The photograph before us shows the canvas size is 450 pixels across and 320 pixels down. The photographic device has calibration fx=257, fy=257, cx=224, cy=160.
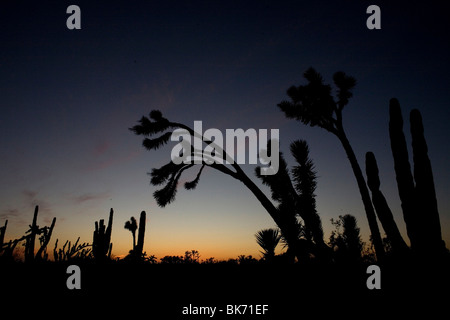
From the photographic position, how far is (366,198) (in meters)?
6.01

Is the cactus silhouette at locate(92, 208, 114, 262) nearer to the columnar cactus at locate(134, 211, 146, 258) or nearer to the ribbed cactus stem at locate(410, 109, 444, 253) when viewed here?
the columnar cactus at locate(134, 211, 146, 258)

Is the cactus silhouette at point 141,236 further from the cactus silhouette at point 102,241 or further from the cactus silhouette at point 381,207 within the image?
the cactus silhouette at point 381,207

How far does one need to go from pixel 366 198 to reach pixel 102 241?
7.32 metres

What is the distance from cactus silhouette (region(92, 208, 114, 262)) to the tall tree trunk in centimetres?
684

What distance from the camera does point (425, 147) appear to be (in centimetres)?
466

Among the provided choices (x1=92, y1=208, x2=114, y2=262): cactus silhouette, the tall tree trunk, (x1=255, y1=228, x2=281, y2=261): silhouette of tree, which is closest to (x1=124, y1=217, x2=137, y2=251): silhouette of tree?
(x1=92, y1=208, x2=114, y2=262): cactus silhouette

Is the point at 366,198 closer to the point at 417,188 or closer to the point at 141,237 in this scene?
the point at 417,188

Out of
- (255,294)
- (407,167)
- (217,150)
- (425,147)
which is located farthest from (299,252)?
(217,150)

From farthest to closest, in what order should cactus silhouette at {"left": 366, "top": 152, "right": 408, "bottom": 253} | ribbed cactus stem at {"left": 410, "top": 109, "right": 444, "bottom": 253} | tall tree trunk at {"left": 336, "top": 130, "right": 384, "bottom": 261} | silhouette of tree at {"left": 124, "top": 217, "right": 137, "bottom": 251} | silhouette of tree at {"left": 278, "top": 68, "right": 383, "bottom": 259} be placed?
silhouette of tree at {"left": 124, "top": 217, "right": 137, "bottom": 251} < silhouette of tree at {"left": 278, "top": 68, "right": 383, "bottom": 259} < tall tree trunk at {"left": 336, "top": 130, "right": 384, "bottom": 261} < cactus silhouette at {"left": 366, "top": 152, "right": 408, "bottom": 253} < ribbed cactus stem at {"left": 410, "top": 109, "right": 444, "bottom": 253}

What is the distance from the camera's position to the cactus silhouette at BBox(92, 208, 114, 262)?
24.9 ft
